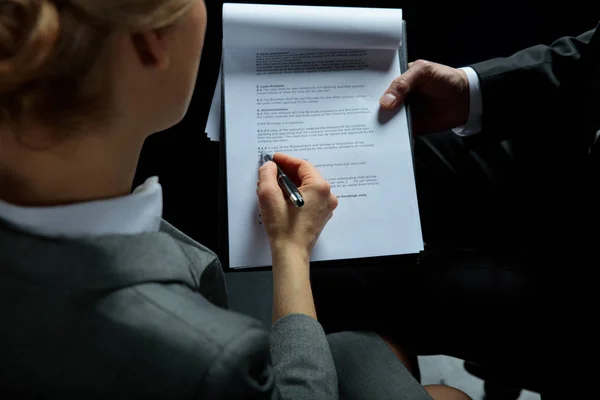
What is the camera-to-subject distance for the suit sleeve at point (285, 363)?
341mm

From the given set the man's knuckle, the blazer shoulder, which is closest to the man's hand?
the man's knuckle

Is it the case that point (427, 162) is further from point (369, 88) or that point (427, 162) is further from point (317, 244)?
point (317, 244)

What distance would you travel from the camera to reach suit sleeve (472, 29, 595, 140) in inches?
31.0

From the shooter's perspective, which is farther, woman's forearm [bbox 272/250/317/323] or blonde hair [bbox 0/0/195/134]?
woman's forearm [bbox 272/250/317/323]

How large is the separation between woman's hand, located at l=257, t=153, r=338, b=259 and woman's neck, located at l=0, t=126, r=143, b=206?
23 cm

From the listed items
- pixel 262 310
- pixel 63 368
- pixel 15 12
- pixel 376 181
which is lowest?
pixel 262 310

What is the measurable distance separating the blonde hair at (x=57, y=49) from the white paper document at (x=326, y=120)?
12.5 inches

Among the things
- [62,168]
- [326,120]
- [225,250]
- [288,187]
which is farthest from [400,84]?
[62,168]

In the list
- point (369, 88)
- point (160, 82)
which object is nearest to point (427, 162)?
point (369, 88)

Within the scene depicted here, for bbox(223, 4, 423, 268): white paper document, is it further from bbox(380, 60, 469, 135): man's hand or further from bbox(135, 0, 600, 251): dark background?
bbox(135, 0, 600, 251): dark background

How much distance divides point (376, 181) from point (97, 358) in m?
0.42

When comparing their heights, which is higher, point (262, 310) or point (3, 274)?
point (3, 274)

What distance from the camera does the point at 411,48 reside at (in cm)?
103

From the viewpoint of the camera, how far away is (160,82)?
14.2 inches
